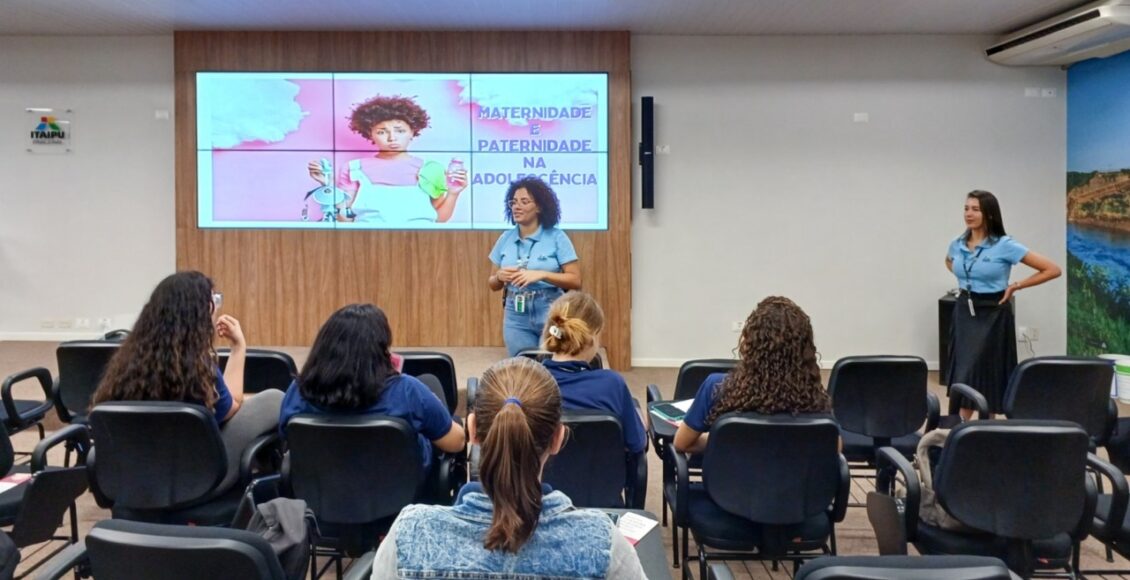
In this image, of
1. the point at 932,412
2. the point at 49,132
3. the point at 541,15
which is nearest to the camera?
the point at 932,412

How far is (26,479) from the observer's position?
2541 mm

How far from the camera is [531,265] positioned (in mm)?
4492

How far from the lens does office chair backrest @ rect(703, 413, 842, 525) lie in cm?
238

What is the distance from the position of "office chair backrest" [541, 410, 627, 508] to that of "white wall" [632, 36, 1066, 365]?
14.6 ft

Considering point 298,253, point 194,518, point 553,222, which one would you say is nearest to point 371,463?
point 194,518

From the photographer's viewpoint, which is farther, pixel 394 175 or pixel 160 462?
pixel 394 175

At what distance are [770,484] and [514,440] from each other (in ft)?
4.62

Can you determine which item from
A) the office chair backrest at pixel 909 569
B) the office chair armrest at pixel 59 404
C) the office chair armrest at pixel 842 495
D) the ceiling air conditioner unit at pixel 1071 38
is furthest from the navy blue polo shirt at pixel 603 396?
the ceiling air conditioner unit at pixel 1071 38

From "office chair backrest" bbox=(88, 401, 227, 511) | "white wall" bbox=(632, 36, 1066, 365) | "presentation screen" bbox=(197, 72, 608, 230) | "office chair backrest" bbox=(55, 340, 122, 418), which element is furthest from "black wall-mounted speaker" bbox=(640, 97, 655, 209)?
"office chair backrest" bbox=(88, 401, 227, 511)

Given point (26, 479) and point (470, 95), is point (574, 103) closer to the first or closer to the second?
point (470, 95)

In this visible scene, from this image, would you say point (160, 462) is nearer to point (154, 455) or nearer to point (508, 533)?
point (154, 455)

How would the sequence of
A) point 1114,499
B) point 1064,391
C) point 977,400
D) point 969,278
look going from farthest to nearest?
point 969,278 → point 977,400 → point 1064,391 → point 1114,499

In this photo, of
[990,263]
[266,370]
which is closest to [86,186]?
[266,370]

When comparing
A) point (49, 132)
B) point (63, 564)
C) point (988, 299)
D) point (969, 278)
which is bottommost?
point (63, 564)
